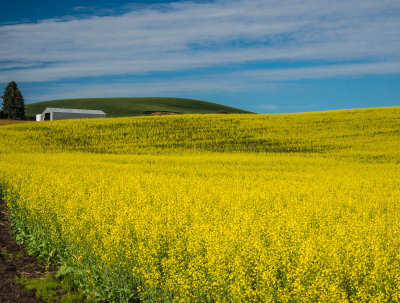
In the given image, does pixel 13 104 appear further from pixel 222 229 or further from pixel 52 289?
pixel 222 229

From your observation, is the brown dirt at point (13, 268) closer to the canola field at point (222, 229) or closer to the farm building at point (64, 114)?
the canola field at point (222, 229)

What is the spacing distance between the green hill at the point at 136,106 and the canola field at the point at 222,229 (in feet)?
289

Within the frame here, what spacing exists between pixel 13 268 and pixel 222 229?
5566 mm

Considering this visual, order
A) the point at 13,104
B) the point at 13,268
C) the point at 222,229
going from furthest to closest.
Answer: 1. the point at 13,104
2. the point at 13,268
3. the point at 222,229

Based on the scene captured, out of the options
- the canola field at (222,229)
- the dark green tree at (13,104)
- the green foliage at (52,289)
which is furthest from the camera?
the dark green tree at (13,104)

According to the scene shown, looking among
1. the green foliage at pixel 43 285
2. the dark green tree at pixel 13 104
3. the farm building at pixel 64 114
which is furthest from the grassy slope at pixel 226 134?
the dark green tree at pixel 13 104

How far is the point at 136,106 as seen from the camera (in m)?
121

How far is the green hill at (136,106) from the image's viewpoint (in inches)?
4511

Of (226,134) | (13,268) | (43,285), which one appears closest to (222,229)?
(43,285)

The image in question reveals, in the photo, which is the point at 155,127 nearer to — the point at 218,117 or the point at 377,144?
the point at 218,117

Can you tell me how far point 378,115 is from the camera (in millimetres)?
46594

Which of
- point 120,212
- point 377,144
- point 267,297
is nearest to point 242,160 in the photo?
point 377,144

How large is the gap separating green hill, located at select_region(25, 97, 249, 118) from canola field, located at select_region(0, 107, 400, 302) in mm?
88064

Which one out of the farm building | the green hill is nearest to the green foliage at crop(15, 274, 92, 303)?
the farm building
